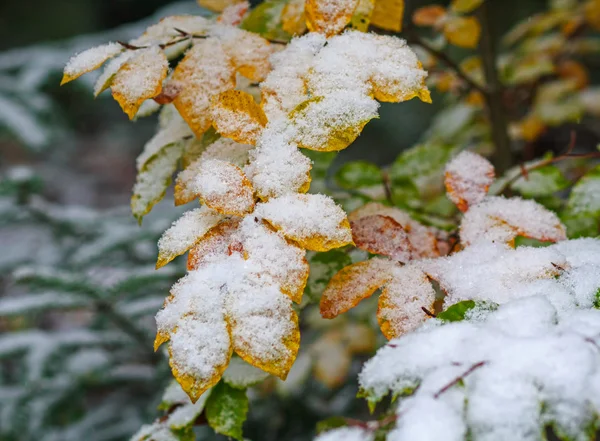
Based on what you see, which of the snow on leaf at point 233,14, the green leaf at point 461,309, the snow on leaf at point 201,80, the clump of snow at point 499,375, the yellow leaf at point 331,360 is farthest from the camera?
the yellow leaf at point 331,360

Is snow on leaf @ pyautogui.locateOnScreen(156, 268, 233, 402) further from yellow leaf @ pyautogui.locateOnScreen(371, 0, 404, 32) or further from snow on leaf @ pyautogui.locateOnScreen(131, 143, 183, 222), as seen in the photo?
yellow leaf @ pyautogui.locateOnScreen(371, 0, 404, 32)

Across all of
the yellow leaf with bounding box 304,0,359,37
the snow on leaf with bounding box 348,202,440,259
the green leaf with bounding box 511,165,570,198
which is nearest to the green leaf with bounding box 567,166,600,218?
the green leaf with bounding box 511,165,570,198

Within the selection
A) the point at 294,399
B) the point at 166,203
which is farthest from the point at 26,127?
the point at 294,399

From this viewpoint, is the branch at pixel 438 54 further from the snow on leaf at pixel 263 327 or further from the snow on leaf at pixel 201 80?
the snow on leaf at pixel 263 327

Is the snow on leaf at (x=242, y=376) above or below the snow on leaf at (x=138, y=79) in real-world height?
below

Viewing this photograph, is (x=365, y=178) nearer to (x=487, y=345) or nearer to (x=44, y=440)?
(x=487, y=345)

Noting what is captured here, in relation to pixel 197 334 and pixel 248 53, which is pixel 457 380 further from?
pixel 248 53

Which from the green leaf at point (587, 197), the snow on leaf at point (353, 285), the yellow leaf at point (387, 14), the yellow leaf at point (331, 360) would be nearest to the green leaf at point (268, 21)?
the yellow leaf at point (387, 14)

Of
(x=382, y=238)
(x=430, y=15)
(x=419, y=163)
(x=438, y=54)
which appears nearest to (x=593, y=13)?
(x=430, y=15)
